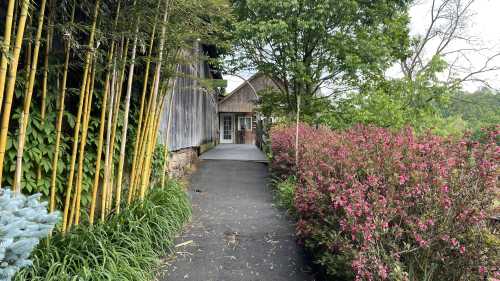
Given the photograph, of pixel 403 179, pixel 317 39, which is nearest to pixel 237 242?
pixel 403 179

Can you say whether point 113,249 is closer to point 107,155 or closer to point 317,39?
point 107,155

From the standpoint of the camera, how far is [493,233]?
5.98 ft

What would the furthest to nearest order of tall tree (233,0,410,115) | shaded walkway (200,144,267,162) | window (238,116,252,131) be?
1. window (238,116,252,131)
2. tall tree (233,0,410,115)
3. shaded walkway (200,144,267,162)

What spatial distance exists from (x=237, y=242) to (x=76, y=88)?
7.68 ft

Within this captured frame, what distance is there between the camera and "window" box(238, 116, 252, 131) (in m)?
21.6

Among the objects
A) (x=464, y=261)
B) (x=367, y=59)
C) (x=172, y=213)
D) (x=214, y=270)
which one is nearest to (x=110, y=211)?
(x=172, y=213)

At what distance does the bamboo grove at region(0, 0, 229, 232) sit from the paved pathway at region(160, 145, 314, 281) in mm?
923

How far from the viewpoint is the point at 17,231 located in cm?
135

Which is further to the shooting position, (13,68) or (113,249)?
(113,249)

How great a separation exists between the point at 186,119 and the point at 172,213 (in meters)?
3.99

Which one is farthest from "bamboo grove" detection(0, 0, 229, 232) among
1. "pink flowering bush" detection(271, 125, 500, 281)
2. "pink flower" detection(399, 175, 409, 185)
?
"pink flower" detection(399, 175, 409, 185)

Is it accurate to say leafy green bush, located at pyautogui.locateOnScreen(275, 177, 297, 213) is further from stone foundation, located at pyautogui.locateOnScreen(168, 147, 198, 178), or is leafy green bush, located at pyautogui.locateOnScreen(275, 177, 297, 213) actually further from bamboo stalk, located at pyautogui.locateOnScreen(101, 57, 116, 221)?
bamboo stalk, located at pyautogui.locateOnScreen(101, 57, 116, 221)

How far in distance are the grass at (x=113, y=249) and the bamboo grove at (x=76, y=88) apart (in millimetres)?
169

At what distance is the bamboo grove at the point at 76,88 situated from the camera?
2.22 m
